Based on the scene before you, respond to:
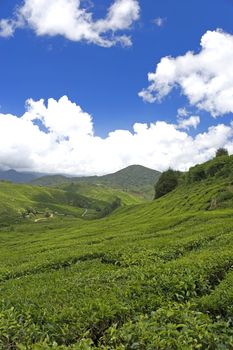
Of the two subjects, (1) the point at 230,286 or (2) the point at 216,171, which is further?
(2) the point at 216,171

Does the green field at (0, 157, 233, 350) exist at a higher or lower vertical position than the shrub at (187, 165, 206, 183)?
lower

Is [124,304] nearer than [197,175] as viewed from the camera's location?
Yes

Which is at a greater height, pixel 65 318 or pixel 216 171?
pixel 216 171

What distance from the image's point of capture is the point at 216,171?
168 metres

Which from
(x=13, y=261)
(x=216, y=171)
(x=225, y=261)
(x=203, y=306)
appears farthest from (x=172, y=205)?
(x=203, y=306)

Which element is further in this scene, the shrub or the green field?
the shrub

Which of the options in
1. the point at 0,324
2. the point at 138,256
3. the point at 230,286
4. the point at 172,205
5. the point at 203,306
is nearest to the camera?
the point at 0,324

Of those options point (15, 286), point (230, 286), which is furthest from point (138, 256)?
point (230, 286)

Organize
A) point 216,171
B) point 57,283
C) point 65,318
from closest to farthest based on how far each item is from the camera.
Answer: point 65,318 < point 57,283 < point 216,171

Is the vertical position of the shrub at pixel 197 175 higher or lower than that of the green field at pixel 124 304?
higher

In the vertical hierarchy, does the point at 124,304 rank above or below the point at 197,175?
below

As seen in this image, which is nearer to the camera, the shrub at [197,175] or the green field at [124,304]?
the green field at [124,304]

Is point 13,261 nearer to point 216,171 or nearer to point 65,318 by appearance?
point 65,318

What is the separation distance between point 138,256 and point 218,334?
18.5 metres
